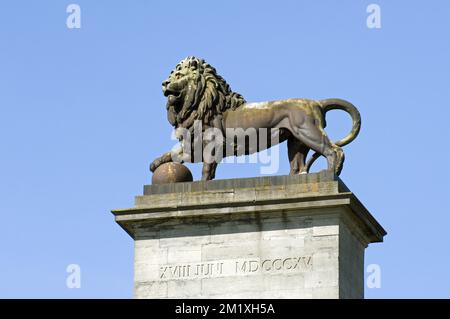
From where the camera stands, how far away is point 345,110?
5738 cm

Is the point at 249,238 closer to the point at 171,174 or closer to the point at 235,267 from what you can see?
the point at 235,267

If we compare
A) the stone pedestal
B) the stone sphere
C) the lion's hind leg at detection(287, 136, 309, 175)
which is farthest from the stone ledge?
the lion's hind leg at detection(287, 136, 309, 175)

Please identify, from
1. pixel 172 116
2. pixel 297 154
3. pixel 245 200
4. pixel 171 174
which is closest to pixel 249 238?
pixel 245 200

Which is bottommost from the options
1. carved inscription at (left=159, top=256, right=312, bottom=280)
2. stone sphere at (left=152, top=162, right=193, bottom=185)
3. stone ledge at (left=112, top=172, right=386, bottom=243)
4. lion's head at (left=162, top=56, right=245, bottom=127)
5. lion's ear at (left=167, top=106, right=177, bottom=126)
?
carved inscription at (left=159, top=256, right=312, bottom=280)

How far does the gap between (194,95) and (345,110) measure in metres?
3.45

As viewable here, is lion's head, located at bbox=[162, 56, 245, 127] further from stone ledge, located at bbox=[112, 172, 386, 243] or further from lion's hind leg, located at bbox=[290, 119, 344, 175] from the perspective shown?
stone ledge, located at bbox=[112, 172, 386, 243]

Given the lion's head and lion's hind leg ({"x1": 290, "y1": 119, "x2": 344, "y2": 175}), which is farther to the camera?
the lion's head

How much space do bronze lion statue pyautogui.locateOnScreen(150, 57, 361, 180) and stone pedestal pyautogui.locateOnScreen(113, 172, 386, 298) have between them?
1.19 metres

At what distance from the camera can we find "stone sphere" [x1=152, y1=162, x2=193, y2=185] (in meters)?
56.6

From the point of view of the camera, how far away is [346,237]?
55656 millimetres

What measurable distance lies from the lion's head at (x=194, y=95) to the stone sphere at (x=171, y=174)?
1.10 m
